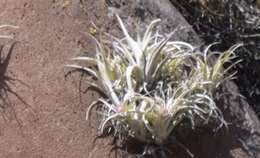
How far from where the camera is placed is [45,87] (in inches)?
108

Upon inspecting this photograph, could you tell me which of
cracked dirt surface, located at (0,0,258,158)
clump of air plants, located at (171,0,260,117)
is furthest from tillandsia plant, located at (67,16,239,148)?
clump of air plants, located at (171,0,260,117)

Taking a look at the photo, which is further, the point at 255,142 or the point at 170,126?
the point at 255,142

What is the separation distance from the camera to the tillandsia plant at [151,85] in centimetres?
262

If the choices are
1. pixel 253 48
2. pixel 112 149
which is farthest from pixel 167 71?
pixel 253 48

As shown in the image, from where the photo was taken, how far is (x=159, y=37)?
9.45ft

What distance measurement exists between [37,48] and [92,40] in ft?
0.77

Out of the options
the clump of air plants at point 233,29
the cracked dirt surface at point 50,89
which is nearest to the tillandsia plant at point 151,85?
the cracked dirt surface at point 50,89

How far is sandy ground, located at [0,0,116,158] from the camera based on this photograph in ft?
8.73

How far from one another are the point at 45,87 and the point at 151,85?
0.43 m

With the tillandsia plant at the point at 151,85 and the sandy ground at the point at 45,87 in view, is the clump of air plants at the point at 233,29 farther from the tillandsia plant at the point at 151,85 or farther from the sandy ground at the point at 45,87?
the sandy ground at the point at 45,87

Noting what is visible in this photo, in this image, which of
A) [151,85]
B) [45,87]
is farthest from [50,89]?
[151,85]

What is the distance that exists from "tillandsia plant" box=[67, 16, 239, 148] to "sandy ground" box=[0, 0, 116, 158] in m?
0.08

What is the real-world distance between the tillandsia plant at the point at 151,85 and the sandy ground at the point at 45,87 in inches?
3.1

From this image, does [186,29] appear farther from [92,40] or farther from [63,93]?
[63,93]
